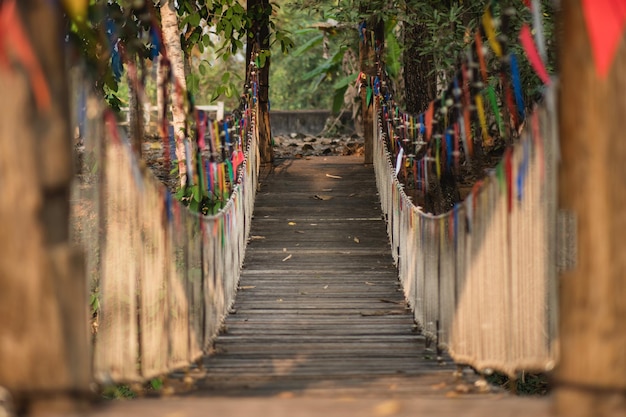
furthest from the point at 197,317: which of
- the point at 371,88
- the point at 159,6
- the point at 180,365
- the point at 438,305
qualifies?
the point at 371,88

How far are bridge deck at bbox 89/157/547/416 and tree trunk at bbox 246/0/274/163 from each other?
0.27 m

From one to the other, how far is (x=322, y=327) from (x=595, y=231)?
11.1 feet

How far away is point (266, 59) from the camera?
9.96m

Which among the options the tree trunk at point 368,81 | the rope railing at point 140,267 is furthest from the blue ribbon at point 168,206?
the tree trunk at point 368,81

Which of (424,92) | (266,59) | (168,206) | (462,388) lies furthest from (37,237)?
(266,59)

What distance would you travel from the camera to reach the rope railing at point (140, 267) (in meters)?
3.48

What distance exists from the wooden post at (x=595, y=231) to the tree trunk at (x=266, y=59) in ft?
23.1

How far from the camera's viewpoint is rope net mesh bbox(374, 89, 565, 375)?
11.6ft

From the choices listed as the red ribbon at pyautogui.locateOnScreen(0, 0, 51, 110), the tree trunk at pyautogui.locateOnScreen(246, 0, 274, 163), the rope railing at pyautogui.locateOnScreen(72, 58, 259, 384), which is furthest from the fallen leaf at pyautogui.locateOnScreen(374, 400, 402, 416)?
the tree trunk at pyautogui.locateOnScreen(246, 0, 274, 163)

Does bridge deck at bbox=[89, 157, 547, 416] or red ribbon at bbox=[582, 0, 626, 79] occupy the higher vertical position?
red ribbon at bbox=[582, 0, 626, 79]

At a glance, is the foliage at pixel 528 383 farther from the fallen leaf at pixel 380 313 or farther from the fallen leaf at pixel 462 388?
the fallen leaf at pixel 462 388

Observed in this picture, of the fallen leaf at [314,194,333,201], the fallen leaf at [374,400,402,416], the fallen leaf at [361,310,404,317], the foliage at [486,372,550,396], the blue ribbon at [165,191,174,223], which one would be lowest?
the foliage at [486,372,550,396]

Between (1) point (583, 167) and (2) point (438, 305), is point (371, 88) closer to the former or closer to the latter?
(2) point (438, 305)

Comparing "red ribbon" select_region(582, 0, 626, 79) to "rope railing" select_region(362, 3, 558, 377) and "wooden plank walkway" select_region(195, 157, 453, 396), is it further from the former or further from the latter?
"wooden plank walkway" select_region(195, 157, 453, 396)
